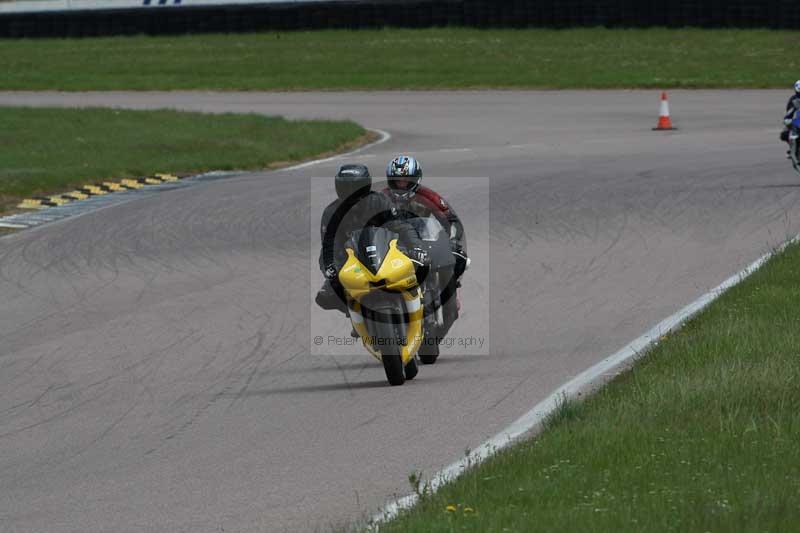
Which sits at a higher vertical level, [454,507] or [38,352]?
[454,507]

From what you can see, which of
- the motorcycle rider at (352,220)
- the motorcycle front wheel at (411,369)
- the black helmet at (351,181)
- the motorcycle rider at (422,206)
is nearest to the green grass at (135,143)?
the motorcycle rider at (422,206)

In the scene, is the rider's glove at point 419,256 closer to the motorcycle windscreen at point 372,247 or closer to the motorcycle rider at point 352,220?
the motorcycle rider at point 352,220

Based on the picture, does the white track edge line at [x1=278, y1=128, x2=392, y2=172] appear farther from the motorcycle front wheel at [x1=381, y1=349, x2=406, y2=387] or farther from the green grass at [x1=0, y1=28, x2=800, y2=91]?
the motorcycle front wheel at [x1=381, y1=349, x2=406, y2=387]

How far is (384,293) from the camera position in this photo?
29.5ft

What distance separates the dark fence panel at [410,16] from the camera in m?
42.4

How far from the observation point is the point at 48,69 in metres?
46.2

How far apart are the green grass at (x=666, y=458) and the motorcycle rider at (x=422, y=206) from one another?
62.2 inches

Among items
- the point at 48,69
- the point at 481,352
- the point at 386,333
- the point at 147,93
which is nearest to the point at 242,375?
the point at 386,333

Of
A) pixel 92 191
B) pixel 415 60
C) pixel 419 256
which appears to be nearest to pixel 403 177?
pixel 419 256

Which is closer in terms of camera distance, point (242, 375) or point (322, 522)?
point (322, 522)

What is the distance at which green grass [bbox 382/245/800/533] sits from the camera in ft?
17.8

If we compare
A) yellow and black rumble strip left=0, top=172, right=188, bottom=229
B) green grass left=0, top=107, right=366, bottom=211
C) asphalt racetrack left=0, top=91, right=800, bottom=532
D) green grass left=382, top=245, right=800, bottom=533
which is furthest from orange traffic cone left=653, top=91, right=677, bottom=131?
green grass left=382, top=245, right=800, bottom=533

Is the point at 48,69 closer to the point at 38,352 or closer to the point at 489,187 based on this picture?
the point at 489,187

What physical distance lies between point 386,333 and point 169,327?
2800mm
